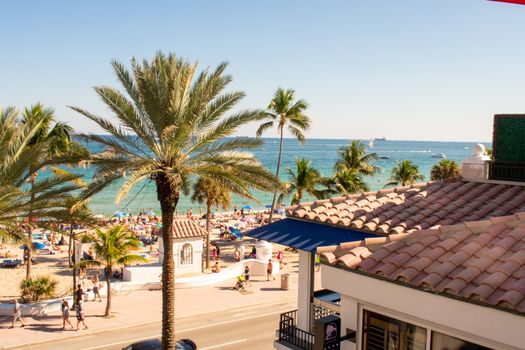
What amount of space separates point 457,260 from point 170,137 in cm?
919

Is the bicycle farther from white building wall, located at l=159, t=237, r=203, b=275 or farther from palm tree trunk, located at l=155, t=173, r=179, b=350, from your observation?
palm tree trunk, located at l=155, t=173, r=179, b=350

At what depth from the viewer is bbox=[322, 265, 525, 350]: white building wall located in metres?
6.71

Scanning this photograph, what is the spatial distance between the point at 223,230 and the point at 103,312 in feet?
91.2

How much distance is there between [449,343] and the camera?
7848 millimetres

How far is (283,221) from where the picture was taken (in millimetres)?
14094

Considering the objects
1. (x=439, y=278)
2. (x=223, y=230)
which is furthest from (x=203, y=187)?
(x=439, y=278)

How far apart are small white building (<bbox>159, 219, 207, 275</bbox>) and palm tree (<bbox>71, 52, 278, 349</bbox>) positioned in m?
16.6

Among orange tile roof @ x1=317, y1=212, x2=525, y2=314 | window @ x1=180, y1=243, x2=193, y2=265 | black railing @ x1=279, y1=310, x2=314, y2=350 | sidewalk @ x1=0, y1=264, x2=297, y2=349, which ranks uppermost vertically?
orange tile roof @ x1=317, y1=212, x2=525, y2=314

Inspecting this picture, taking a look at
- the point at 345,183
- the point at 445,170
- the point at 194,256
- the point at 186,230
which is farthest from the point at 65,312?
the point at 445,170

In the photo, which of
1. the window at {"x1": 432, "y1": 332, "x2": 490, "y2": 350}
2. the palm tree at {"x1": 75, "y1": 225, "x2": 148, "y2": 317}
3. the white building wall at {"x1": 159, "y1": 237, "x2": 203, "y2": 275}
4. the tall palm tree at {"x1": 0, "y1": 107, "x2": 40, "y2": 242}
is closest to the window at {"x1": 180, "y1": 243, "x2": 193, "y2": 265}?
the white building wall at {"x1": 159, "y1": 237, "x2": 203, "y2": 275}

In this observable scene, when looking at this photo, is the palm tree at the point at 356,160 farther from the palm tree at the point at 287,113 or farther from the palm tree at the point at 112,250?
the palm tree at the point at 112,250

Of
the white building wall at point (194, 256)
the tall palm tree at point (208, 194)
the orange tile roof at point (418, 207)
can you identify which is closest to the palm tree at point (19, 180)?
the orange tile roof at point (418, 207)

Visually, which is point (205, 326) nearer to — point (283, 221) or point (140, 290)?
point (140, 290)

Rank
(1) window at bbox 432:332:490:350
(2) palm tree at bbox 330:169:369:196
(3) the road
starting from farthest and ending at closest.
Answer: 1. (2) palm tree at bbox 330:169:369:196
2. (3) the road
3. (1) window at bbox 432:332:490:350
